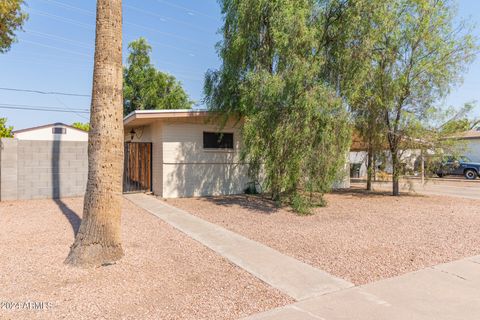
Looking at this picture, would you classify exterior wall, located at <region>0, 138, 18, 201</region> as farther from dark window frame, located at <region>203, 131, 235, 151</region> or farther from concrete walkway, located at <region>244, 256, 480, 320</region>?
concrete walkway, located at <region>244, 256, 480, 320</region>

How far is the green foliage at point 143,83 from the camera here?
23359 mm

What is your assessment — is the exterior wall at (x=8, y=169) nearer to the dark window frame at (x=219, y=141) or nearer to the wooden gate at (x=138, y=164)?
the wooden gate at (x=138, y=164)

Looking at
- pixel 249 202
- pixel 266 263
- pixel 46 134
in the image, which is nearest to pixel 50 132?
pixel 46 134

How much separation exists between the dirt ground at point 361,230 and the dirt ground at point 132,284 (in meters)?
1.42

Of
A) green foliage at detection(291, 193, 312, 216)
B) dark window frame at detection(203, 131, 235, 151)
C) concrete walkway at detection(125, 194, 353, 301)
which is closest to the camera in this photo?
concrete walkway at detection(125, 194, 353, 301)

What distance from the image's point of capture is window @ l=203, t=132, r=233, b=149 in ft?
40.1

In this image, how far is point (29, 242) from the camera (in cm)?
560

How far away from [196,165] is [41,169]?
5.32m

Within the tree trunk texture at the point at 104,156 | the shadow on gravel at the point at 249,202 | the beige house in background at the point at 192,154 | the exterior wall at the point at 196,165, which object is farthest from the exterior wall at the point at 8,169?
the tree trunk texture at the point at 104,156

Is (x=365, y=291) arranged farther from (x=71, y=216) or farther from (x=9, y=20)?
(x=9, y=20)

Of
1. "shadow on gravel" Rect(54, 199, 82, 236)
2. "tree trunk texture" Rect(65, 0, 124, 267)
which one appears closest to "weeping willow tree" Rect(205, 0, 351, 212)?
"tree trunk texture" Rect(65, 0, 124, 267)

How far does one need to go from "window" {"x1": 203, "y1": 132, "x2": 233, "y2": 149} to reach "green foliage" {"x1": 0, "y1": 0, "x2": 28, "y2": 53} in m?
7.34

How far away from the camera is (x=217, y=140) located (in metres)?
12.4

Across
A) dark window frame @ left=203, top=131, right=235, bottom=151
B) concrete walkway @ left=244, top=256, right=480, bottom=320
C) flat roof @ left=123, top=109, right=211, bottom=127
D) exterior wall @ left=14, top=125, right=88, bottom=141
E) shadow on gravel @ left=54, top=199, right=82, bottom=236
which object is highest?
exterior wall @ left=14, top=125, right=88, bottom=141
